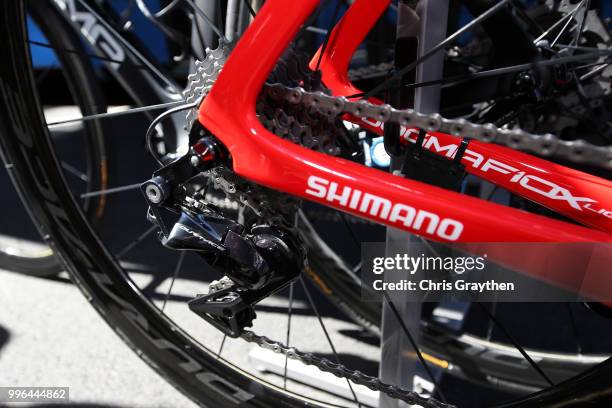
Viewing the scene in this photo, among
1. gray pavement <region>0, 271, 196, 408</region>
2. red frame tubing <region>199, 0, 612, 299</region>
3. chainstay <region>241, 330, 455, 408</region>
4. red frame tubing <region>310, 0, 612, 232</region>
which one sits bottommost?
gray pavement <region>0, 271, 196, 408</region>

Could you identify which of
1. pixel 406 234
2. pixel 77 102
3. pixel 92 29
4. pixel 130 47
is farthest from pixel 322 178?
pixel 77 102

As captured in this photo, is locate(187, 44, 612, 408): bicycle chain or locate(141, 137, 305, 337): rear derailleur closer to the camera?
locate(187, 44, 612, 408): bicycle chain

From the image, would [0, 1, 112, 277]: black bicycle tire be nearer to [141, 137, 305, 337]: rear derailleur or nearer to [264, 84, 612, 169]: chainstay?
[141, 137, 305, 337]: rear derailleur

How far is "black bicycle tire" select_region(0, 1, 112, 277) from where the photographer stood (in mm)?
1208

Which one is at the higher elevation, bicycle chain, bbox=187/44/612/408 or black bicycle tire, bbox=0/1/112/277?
bicycle chain, bbox=187/44/612/408

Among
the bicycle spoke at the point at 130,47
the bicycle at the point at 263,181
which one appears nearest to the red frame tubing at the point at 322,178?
the bicycle at the point at 263,181

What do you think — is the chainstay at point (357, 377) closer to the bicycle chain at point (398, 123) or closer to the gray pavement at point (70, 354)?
the bicycle chain at point (398, 123)

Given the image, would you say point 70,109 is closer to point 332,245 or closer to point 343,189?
point 332,245

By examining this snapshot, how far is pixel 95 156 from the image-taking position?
1375mm

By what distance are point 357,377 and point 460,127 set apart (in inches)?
13.7

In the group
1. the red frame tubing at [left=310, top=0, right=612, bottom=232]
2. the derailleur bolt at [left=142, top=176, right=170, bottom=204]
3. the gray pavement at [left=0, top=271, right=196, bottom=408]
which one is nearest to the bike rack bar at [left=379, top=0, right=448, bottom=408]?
the red frame tubing at [left=310, top=0, right=612, bottom=232]

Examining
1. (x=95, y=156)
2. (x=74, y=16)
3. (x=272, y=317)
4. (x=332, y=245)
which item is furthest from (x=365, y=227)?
(x=74, y=16)

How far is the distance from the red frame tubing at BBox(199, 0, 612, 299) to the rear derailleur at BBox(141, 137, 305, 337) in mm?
47

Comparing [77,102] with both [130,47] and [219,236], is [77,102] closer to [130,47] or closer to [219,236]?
[130,47]
